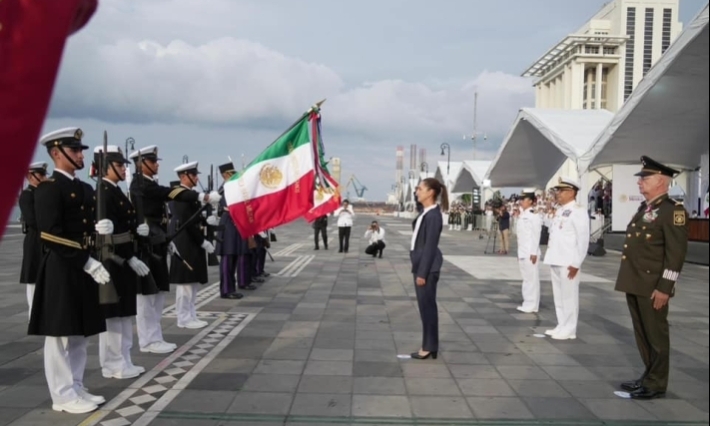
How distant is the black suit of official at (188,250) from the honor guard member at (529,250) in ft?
17.3

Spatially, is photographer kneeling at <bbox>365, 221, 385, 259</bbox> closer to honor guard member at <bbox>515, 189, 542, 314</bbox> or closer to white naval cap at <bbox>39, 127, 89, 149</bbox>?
honor guard member at <bbox>515, 189, 542, 314</bbox>

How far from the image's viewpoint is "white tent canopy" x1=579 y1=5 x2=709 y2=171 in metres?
15.1

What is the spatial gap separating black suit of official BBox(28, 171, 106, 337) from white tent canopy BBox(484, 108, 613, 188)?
2020cm

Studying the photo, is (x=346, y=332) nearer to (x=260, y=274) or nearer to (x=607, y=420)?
(x=607, y=420)

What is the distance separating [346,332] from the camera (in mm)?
8406

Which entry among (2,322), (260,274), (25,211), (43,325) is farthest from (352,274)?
(43,325)

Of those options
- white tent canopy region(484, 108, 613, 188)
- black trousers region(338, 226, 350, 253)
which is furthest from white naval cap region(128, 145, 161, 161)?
white tent canopy region(484, 108, 613, 188)

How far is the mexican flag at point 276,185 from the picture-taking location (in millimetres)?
8273

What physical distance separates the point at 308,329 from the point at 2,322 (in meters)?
4.39

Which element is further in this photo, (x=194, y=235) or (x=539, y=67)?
(x=539, y=67)

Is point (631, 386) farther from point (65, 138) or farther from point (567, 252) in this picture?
point (65, 138)

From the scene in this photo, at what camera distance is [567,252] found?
8.00m

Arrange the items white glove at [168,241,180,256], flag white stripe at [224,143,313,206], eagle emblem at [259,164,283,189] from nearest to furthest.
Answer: white glove at [168,241,180,256], flag white stripe at [224,143,313,206], eagle emblem at [259,164,283,189]

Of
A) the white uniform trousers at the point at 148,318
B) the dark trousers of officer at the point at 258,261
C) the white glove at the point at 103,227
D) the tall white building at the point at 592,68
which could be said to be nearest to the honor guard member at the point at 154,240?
the white uniform trousers at the point at 148,318
